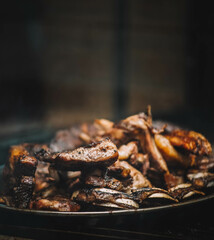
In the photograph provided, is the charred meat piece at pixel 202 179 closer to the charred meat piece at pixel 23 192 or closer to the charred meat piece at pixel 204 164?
the charred meat piece at pixel 204 164

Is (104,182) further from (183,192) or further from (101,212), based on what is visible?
(183,192)

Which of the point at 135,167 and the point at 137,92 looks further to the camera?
the point at 137,92

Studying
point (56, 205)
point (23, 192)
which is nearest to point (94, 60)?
point (23, 192)

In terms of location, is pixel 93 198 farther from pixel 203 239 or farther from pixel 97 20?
pixel 97 20

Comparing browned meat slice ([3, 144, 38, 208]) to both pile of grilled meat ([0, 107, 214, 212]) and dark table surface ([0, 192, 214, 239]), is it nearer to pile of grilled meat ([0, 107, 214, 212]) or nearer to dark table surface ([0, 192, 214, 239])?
pile of grilled meat ([0, 107, 214, 212])

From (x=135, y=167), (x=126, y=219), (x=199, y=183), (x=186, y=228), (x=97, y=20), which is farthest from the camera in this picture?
(x=97, y=20)

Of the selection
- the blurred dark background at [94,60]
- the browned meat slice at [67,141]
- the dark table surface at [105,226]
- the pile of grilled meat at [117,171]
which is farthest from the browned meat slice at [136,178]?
the blurred dark background at [94,60]

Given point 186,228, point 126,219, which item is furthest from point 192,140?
point 126,219

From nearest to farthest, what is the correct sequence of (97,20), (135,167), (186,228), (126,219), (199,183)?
(126,219), (186,228), (199,183), (135,167), (97,20)
